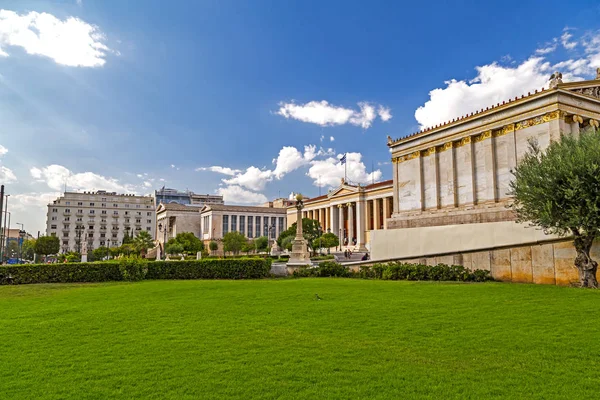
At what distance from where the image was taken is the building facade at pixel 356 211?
66500 mm

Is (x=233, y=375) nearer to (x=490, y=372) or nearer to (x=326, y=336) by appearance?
(x=326, y=336)

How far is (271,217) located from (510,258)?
88.1m

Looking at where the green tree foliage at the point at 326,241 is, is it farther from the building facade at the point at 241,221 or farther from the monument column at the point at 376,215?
the building facade at the point at 241,221

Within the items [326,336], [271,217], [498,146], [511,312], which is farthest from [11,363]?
[271,217]

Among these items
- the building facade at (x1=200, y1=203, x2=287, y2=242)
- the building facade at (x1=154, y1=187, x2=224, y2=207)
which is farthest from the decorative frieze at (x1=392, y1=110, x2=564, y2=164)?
the building facade at (x1=154, y1=187, x2=224, y2=207)

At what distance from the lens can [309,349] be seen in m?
6.93

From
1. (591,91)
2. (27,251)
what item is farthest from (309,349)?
(27,251)

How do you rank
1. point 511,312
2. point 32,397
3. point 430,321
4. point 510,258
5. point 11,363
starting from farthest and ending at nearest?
point 510,258 → point 511,312 → point 430,321 → point 11,363 → point 32,397

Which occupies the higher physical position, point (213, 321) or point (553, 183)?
point (553, 183)

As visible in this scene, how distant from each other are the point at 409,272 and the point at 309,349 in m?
13.4

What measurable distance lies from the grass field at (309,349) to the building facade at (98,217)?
114 meters

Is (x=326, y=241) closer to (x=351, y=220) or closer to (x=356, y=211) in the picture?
(x=356, y=211)

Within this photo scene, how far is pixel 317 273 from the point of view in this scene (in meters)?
23.9

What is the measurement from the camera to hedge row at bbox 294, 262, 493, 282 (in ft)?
58.0
